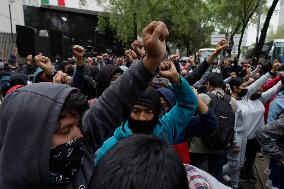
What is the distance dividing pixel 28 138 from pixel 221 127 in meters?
2.73

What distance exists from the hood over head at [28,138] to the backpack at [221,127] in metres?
2.51

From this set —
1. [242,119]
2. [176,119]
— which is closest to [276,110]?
[242,119]

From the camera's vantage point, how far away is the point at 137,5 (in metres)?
23.2

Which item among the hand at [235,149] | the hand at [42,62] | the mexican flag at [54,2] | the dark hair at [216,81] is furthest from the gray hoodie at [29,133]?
the mexican flag at [54,2]

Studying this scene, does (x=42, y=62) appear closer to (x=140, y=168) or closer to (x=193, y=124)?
(x=193, y=124)

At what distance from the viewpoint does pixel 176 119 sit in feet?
7.73

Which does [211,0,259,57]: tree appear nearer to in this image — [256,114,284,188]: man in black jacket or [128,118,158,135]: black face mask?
[256,114,284,188]: man in black jacket

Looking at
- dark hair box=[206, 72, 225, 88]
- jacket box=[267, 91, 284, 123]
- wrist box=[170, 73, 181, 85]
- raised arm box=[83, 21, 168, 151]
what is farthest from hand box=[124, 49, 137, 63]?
raised arm box=[83, 21, 168, 151]

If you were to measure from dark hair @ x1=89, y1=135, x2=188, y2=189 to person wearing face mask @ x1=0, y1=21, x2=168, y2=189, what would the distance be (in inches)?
14.4

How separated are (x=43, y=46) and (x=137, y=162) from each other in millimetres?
22146

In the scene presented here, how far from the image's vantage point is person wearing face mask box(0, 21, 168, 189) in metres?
1.29

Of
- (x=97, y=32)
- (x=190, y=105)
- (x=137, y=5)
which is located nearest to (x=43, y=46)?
(x=137, y=5)

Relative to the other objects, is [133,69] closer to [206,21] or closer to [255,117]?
[255,117]

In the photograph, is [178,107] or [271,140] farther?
[271,140]
